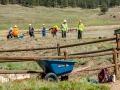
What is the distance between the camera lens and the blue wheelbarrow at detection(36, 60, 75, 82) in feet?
29.7

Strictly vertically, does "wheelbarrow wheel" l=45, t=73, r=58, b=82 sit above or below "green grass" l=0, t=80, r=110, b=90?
below

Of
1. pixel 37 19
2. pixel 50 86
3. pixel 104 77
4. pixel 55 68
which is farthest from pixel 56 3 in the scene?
pixel 50 86

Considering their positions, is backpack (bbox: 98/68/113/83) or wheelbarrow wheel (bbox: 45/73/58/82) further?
backpack (bbox: 98/68/113/83)

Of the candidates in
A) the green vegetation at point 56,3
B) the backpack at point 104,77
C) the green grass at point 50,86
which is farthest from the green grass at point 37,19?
the green grass at point 50,86

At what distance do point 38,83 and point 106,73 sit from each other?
2.45m

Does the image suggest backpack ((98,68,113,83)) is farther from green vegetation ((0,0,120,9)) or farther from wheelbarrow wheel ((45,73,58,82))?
green vegetation ((0,0,120,9))

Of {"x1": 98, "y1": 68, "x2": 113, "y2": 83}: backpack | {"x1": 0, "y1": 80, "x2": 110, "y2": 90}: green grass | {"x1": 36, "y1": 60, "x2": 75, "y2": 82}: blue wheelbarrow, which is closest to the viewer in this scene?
{"x1": 0, "y1": 80, "x2": 110, "y2": 90}: green grass

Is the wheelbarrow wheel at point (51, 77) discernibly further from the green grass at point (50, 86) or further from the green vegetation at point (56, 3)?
the green vegetation at point (56, 3)

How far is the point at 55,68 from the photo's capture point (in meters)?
9.20

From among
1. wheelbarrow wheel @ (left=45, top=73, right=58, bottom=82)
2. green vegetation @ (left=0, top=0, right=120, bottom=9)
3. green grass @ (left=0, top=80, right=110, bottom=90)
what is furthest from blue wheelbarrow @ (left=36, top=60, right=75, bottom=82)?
green vegetation @ (left=0, top=0, right=120, bottom=9)

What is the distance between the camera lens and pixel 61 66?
923 cm

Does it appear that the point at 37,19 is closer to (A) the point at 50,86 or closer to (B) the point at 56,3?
(B) the point at 56,3

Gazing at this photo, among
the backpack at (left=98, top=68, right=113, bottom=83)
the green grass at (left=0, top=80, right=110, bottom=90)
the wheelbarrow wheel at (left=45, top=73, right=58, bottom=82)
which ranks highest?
the green grass at (left=0, top=80, right=110, bottom=90)

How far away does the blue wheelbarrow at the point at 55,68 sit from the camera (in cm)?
906
